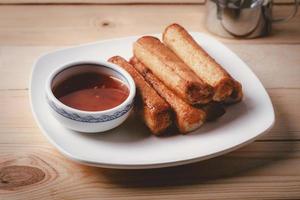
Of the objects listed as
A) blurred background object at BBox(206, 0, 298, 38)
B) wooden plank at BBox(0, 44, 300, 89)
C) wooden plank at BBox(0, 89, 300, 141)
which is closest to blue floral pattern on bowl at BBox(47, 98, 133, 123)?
wooden plank at BBox(0, 89, 300, 141)

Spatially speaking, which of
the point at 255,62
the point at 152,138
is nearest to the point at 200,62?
the point at 152,138

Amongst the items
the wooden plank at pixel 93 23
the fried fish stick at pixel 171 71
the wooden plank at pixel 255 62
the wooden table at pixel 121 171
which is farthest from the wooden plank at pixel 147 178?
the wooden plank at pixel 93 23

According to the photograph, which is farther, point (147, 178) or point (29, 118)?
point (29, 118)

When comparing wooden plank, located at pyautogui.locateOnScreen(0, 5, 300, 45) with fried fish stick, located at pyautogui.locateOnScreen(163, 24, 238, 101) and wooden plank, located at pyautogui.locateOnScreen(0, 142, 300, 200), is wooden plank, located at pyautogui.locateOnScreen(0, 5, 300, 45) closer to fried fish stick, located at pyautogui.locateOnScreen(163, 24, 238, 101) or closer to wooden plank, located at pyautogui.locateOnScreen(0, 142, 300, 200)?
fried fish stick, located at pyautogui.locateOnScreen(163, 24, 238, 101)

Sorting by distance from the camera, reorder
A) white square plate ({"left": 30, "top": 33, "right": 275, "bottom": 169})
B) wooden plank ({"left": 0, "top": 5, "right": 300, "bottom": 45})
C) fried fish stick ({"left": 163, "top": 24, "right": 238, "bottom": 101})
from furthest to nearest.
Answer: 1. wooden plank ({"left": 0, "top": 5, "right": 300, "bottom": 45})
2. fried fish stick ({"left": 163, "top": 24, "right": 238, "bottom": 101})
3. white square plate ({"left": 30, "top": 33, "right": 275, "bottom": 169})

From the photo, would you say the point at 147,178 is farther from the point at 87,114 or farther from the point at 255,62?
the point at 255,62

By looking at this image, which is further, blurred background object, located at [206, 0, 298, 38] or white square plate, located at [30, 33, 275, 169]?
blurred background object, located at [206, 0, 298, 38]

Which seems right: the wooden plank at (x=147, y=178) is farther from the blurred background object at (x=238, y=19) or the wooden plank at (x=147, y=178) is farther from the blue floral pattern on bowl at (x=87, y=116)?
the blurred background object at (x=238, y=19)
